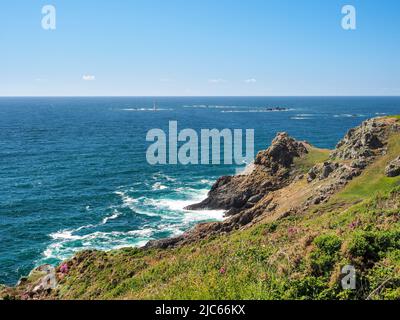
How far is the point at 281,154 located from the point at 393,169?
22619 millimetres

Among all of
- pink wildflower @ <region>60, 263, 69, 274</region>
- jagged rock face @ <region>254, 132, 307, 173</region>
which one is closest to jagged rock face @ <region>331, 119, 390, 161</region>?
jagged rock face @ <region>254, 132, 307, 173</region>

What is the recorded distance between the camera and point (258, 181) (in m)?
55.2

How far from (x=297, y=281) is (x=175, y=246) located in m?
25.3

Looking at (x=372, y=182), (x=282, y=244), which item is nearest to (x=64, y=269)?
(x=282, y=244)

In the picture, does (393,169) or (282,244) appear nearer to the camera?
(282,244)

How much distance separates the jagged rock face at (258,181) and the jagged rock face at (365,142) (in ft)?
24.6

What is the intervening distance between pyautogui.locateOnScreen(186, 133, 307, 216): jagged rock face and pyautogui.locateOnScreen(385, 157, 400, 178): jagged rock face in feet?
56.0

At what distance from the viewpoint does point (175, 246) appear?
3747cm

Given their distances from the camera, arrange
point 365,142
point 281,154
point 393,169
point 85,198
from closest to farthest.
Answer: point 393,169 < point 365,142 < point 85,198 < point 281,154

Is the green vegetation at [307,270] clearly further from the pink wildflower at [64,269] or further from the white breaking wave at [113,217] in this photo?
the white breaking wave at [113,217]

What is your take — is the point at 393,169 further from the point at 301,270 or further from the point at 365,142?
the point at 301,270

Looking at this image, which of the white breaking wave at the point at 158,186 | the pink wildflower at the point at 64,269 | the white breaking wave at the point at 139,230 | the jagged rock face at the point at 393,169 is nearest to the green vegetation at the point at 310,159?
the white breaking wave at the point at 139,230

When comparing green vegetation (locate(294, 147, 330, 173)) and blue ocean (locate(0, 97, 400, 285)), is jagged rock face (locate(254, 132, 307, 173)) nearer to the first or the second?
green vegetation (locate(294, 147, 330, 173))
